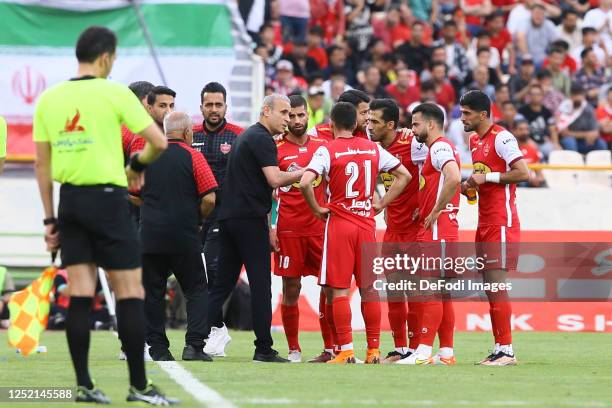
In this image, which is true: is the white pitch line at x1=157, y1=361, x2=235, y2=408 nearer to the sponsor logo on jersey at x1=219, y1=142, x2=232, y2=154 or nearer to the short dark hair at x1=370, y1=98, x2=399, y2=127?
the sponsor logo on jersey at x1=219, y1=142, x2=232, y2=154

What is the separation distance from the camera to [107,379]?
968 centimetres

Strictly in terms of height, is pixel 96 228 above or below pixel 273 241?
above

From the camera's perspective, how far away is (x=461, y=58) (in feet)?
78.5

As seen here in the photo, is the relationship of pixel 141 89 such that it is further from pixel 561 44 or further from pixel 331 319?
pixel 561 44

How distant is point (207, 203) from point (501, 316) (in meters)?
2.75

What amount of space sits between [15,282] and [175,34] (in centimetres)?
420

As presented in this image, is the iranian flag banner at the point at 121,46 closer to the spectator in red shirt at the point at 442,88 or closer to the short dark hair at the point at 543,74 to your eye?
the spectator in red shirt at the point at 442,88

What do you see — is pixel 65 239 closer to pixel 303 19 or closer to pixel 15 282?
pixel 15 282

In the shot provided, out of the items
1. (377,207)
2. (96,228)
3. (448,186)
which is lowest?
(377,207)

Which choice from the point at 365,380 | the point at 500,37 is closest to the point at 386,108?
the point at 365,380

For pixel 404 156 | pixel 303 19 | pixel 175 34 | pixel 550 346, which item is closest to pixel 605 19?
pixel 303 19

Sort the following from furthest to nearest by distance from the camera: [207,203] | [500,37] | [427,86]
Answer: [500,37], [427,86], [207,203]

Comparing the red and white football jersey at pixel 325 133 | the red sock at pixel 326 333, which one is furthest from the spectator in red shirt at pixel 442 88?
the red sock at pixel 326 333

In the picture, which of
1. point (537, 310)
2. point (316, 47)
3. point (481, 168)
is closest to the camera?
point (481, 168)
